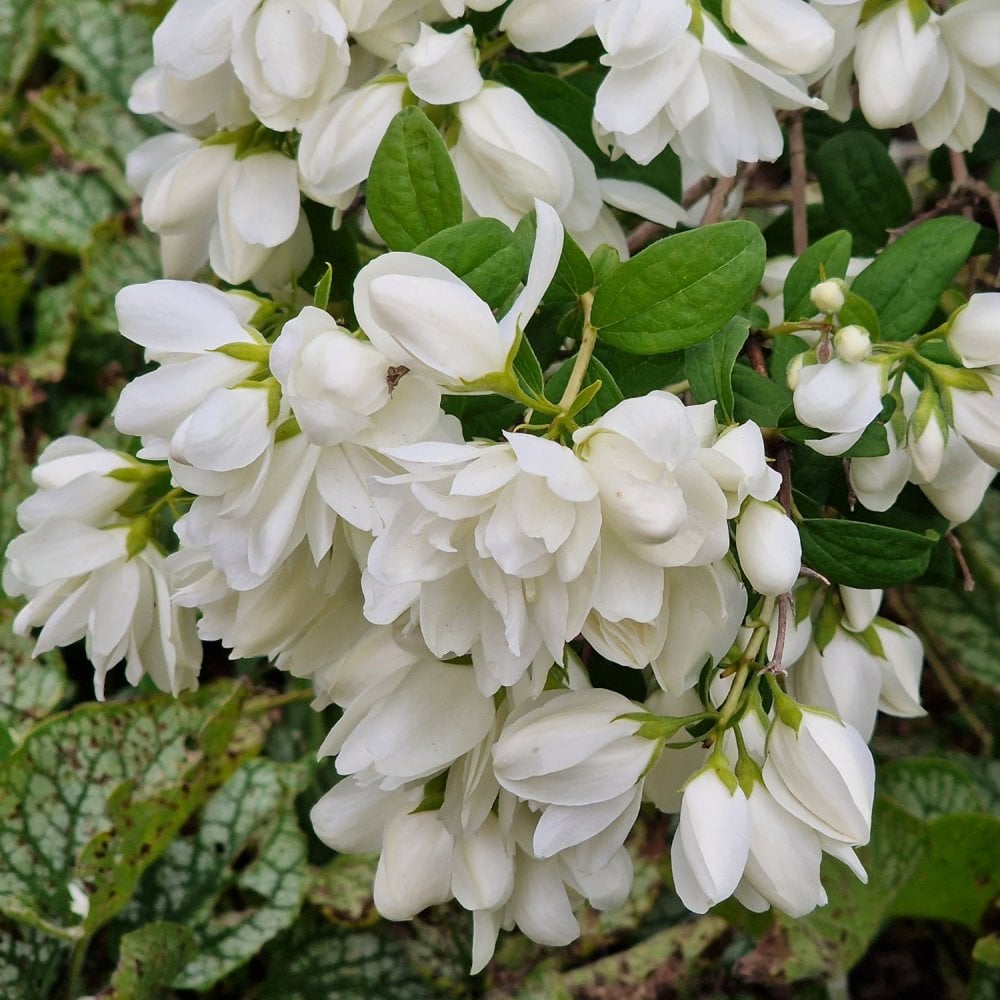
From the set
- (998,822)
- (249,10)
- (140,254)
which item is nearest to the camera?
(249,10)

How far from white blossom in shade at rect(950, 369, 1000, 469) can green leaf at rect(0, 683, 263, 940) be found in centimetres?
60

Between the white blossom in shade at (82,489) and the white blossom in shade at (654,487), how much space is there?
0.32 meters

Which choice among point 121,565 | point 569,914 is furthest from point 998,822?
point 121,565

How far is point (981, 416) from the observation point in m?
0.60

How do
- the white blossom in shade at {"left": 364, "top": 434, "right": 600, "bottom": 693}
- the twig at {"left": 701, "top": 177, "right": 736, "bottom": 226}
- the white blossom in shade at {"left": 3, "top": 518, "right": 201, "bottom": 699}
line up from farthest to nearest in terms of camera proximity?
the twig at {"left": 701, "top": 177, "right": 736, "bottom": 226} → the white blossom in shade at {"left": 3, "top": 518, "right": 201, "bottom": 699} → the white blossom in shade at {"left": 364, "top": 434, "right": 600, "bottom": 693}

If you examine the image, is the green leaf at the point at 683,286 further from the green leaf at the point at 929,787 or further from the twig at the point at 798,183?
the green leaf at the point at 929,787

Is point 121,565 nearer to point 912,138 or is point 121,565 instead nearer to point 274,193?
point 274,193

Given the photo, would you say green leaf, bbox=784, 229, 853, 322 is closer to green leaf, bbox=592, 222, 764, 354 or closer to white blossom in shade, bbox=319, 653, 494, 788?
green leaf, bbox=592, 222, 764, 354

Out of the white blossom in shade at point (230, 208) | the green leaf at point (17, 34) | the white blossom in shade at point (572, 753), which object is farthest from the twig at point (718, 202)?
the green leaf at point (17, 34)

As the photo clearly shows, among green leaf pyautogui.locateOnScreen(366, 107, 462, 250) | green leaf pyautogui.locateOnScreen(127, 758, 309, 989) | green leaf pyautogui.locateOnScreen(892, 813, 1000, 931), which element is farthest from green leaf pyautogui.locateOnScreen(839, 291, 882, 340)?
green leaf pyautogui.locateOnScreen(127, 758, 309, 989)

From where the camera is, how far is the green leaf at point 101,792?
0.92 m

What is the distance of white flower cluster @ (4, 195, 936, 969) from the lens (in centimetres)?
48

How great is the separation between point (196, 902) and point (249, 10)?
0.77 meters

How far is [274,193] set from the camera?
70 centimetres
